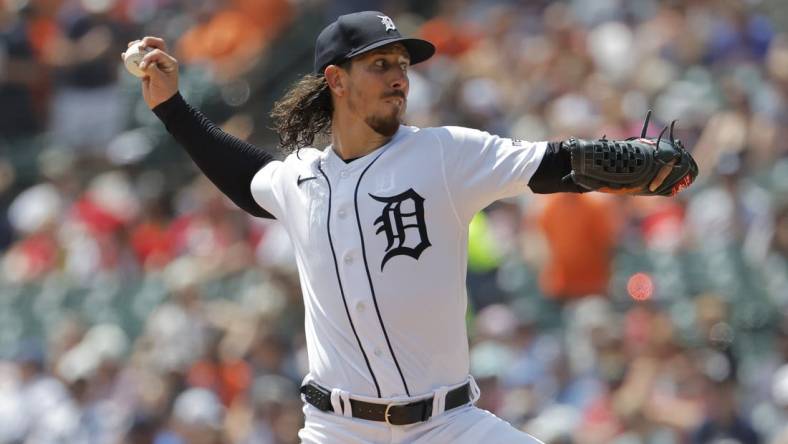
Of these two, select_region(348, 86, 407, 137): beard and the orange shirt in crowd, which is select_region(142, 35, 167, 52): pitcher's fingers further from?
the orange shirt in crowd

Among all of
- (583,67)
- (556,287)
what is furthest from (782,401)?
(583,67)

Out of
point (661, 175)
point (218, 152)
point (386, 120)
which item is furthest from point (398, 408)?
point (218, 152)

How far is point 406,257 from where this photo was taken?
15.3ft

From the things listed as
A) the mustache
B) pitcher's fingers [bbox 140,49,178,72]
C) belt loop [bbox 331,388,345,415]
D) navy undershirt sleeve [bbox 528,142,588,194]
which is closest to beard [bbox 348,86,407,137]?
the mustache

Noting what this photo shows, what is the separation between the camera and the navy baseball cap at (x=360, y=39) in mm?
4766

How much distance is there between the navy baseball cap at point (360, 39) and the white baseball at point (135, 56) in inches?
26.5

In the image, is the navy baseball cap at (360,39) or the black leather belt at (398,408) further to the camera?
the navy baseball cap at (360,39)

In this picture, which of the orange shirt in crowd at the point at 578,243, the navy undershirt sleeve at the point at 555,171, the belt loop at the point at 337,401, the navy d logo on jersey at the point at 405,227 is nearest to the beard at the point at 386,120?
the navy d logo on jersey at the point at 405,227

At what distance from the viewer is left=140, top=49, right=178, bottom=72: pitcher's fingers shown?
17.0 ft

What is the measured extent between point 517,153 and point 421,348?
0.68 meters

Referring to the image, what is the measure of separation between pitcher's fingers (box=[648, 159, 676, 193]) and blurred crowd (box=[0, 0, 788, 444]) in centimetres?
305

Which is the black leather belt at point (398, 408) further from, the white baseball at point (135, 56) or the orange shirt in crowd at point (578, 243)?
the orange shirt in crowd at point (578, 243)

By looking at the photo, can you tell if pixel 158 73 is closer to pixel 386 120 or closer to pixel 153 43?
pixel 153 43

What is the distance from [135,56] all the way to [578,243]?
4.30m
